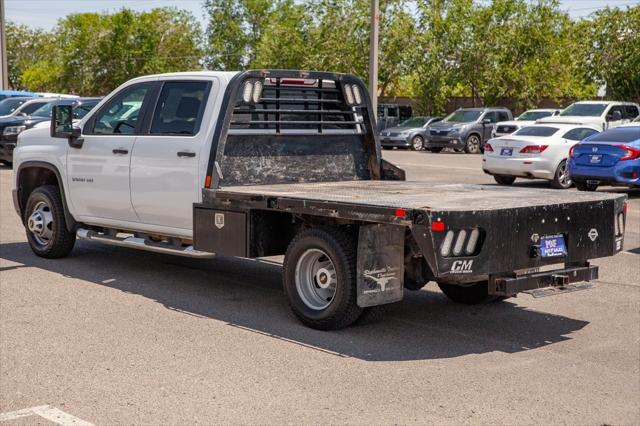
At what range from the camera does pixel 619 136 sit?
1867 cm

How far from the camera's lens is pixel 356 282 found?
7102mm

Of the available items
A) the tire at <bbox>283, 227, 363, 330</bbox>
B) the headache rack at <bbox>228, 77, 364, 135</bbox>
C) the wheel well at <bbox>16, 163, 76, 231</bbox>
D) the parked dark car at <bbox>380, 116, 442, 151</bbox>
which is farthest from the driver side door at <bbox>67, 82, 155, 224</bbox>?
the parked dark car at <bbox>380, 116, 442, 151</bbox>

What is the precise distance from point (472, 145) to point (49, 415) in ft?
102

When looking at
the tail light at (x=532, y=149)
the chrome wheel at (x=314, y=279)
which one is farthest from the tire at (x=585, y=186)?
the chrome wheel at (x=314, y=279)

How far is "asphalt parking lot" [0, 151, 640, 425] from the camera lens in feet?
18.2

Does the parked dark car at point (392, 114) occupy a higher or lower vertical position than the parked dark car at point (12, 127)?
higher

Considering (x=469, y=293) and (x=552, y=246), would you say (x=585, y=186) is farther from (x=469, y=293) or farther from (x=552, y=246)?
(x=552, y=246)

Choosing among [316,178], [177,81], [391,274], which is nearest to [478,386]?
[391,274]

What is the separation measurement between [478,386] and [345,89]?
4322 mm

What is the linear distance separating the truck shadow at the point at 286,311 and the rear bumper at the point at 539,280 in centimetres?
46

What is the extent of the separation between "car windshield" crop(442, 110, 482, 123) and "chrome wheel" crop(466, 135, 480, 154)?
2.71 feet

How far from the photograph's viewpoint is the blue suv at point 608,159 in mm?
18078

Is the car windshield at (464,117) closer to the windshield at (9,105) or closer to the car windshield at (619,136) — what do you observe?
the car windshield at (619,136)

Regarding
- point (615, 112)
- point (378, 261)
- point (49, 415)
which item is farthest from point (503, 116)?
point (49, 415)
